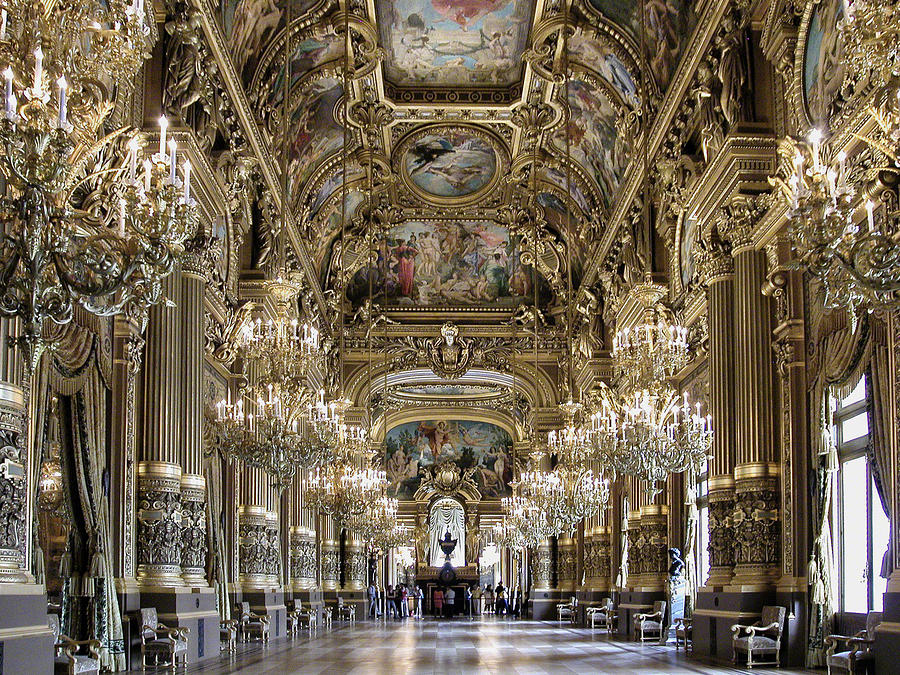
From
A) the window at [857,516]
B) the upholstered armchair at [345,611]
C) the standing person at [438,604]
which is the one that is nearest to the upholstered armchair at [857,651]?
the window at [857,516]

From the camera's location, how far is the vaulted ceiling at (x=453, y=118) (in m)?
21.7

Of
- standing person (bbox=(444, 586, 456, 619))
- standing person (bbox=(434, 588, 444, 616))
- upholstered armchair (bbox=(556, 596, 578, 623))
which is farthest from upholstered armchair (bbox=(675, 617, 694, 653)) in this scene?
standing person (bbox=(434, 588, 444, 616))

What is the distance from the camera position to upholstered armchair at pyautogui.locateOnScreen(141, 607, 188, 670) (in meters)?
14.2

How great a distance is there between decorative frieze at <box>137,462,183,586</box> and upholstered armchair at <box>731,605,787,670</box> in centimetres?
761

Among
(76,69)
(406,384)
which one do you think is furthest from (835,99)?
(406,384)

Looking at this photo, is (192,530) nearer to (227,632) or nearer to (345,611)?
(227,632)

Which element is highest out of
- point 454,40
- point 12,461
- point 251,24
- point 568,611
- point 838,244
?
point 454,40

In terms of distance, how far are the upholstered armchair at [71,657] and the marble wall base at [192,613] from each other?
225 cm

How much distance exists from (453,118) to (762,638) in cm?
1628

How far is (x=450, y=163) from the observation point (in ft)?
101

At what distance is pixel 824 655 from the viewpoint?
15047 millimetres

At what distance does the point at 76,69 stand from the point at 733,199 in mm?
10778

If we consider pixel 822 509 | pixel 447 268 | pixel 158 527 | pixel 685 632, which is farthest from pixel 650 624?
pixel 447 268

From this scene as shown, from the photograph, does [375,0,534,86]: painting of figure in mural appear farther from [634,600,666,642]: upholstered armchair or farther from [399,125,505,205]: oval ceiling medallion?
[634,600,666,642]: upholstered armchair
